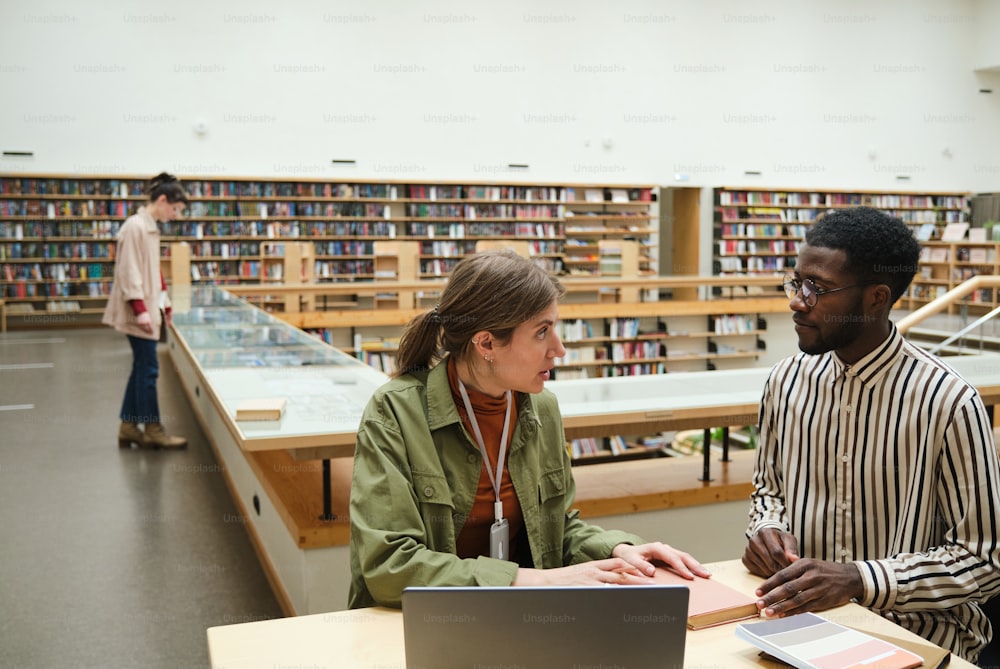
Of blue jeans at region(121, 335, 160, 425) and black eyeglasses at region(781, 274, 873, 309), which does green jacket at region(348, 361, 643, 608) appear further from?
blue jeans at region(121, 335, 160, 425)

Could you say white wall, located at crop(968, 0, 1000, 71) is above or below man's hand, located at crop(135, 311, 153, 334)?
above

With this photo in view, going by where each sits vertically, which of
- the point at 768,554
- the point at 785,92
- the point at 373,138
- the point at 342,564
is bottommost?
the point at 342,564

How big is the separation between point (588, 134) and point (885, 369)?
13917mm

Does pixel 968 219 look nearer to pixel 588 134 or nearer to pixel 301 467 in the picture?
pixel 588 134

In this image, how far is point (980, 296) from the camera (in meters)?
15.0

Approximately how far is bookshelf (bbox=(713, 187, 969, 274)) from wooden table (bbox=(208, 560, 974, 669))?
14966 mm

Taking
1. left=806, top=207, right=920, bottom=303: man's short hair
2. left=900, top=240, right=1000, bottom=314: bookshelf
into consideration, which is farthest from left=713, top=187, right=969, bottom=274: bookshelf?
left=806, top=207, right=920, bottom=303: man's short hair

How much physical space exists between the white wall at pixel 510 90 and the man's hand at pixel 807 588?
1285 cm

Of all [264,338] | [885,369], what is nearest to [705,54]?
[264,338]

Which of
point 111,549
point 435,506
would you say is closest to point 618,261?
point 111,549

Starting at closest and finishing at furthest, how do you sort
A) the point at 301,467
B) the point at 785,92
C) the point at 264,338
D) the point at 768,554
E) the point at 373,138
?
1. the point at 768,554
2. the point at 301,467
3. the point at 264,338
4. the point at 373,138
5. the point at 785,92

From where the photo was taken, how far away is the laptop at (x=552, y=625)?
Result: 1.07 meters

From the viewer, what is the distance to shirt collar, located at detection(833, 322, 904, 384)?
1.65 m

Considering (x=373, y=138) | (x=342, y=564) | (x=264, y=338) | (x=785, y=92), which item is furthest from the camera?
(x=785, y=92)
